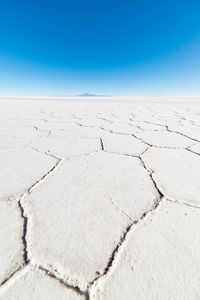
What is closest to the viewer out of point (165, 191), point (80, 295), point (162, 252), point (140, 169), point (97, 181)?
point (80, 295)

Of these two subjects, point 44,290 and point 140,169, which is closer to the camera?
point 44,290

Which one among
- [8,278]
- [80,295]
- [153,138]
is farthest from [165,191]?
[153,138]

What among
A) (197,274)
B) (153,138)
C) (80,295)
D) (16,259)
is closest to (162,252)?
(197,274)

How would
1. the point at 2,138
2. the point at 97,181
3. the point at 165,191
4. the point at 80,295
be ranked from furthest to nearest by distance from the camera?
the point at 2,138 < the point at 97,181 < the point at 165,191 < the point at 80,295

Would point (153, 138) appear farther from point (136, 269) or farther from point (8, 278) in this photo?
point (8, 278)

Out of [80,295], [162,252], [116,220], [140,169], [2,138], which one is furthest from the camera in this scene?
[2,138]

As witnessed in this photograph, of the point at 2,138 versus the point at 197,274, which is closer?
the point at 197,274

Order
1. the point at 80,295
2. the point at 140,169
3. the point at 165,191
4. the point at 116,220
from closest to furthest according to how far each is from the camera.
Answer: the point at 80,295 → the point at 116,220 → the point at 165,191 → the point at 140,169

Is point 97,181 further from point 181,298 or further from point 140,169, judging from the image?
point 181,298

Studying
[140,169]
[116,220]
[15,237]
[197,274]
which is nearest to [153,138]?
[140,169]
